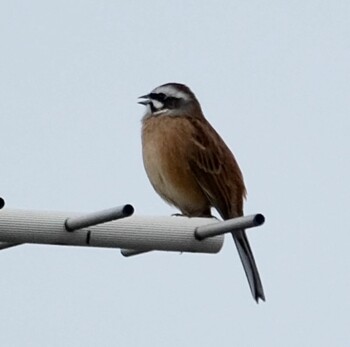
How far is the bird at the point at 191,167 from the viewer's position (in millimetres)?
8859

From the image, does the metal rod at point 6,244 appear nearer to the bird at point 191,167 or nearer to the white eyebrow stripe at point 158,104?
the bird at point 191,167

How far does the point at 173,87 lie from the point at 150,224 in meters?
4.85

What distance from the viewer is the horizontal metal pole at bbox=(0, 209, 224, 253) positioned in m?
4.54

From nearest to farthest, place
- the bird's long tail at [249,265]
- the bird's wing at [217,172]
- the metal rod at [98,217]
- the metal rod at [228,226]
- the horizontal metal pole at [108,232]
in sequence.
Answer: the metal rod at [98,217] < the horizontal metal pole at [108,232] < the metal rod at [228,226] < the bird's long tail at [249,265] < the bird's wing at [217,172]

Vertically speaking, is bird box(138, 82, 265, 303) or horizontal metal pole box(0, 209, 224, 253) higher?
bird box(138, 82, 265, 303)

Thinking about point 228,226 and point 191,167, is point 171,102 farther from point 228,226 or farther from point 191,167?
point 228,226

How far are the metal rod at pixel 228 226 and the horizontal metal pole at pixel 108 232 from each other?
1.3 inches

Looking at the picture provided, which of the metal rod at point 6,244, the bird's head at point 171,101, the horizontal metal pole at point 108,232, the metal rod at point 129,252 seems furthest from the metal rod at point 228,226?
the bird's head at point 171,101

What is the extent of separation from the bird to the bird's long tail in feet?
3.55

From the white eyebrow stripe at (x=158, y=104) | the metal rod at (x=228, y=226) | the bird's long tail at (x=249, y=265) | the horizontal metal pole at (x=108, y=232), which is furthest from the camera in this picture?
the white eyebrow stripe at (x=158, y=104)

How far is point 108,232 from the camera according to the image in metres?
4.79

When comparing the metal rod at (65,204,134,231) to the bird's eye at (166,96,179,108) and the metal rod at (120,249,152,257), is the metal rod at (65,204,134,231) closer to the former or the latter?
the metal rod at (120,249,152,257)

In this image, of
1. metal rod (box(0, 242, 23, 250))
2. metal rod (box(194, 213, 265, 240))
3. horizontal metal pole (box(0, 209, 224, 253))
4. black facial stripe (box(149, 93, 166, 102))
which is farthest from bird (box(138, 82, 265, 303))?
metal rod (box(0, 242, 23, 250))

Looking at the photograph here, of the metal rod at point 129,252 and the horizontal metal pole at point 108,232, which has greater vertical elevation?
the horizontal metal pole at point 108,232
